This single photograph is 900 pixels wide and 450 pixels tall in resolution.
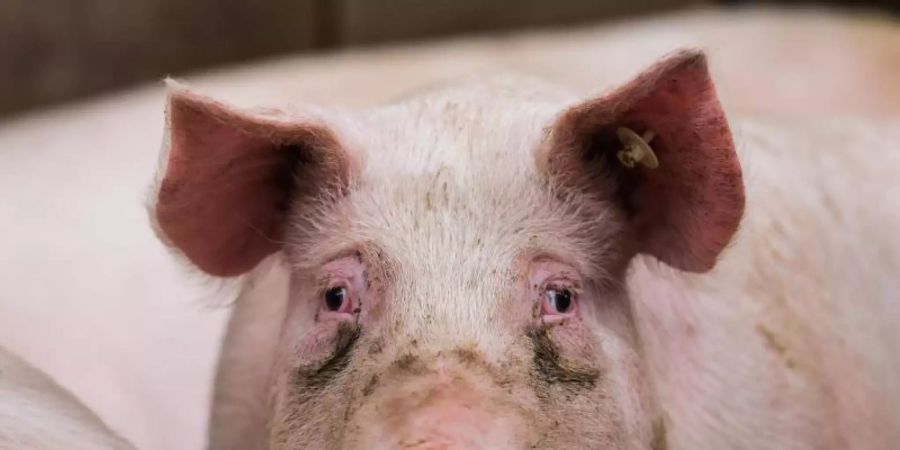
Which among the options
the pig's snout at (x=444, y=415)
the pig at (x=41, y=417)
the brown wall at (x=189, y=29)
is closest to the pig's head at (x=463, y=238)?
the pig's snout at (x=444, y=415)

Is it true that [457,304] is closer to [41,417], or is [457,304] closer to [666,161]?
[666,161]

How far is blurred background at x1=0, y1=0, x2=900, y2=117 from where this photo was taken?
11.8 ft

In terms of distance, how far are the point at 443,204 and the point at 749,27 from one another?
2.30 metres

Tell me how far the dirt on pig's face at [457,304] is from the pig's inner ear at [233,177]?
5cm

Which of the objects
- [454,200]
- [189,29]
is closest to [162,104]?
[189,29]

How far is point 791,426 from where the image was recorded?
176 cm

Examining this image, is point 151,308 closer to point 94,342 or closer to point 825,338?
point 94,342

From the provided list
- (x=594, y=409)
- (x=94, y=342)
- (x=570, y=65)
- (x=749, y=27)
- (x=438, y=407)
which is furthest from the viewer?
(x=749, y=27)

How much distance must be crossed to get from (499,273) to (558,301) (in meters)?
0.09

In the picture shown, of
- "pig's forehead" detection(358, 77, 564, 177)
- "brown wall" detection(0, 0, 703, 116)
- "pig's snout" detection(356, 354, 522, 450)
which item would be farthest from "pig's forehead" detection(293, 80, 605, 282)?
"brown wall" detection(0, 0, 703, 116)

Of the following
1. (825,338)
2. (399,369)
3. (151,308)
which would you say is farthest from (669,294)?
(151,308)

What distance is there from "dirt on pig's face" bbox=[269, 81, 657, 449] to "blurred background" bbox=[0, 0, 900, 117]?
7.25 ft

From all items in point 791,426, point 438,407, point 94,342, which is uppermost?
point 438,407

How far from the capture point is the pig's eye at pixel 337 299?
1.46 metres
